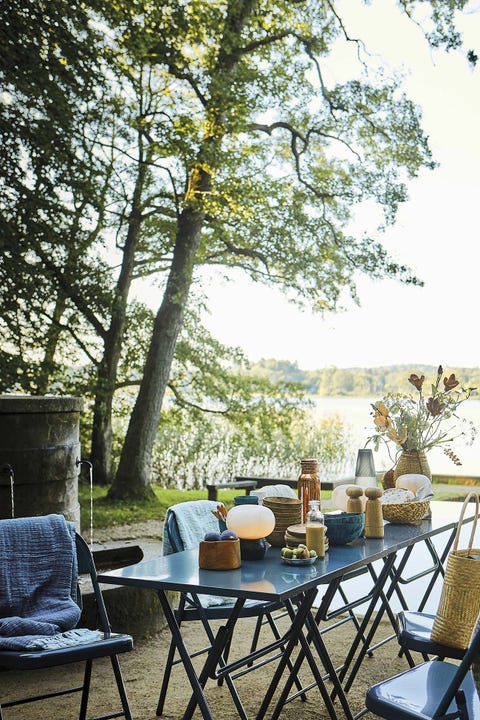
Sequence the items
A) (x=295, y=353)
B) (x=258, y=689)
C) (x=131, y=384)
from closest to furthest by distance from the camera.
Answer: (x=258, y=689) < (x=131, y=384) < (x=295, y=353)

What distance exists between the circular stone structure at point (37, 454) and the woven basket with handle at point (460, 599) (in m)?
2.98

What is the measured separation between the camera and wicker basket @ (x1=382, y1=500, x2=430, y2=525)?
11.9 feet

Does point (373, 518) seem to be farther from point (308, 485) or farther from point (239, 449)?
point (239, 449)

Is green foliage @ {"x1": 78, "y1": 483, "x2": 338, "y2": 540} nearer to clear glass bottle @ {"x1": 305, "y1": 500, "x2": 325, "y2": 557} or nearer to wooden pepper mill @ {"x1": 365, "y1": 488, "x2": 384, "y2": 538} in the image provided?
wooden pepper mill @ {"x1": 365, "y1": 488, "x2": 384, "y2": 538}

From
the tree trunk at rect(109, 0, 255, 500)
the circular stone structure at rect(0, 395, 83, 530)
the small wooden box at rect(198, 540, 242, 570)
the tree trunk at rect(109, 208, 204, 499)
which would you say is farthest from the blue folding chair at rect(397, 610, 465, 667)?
the tree trunk at rect(109, 208, 204, 499)

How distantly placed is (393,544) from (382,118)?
27.1 ft

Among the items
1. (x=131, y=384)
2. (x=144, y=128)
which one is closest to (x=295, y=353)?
(x=131, y=384)

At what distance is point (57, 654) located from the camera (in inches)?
101

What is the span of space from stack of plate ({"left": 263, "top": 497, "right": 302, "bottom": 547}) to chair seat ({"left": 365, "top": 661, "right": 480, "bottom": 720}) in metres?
0.73

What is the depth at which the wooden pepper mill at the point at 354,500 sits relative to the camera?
126 inches

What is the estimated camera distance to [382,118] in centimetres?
1031

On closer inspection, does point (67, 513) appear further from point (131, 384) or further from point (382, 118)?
point (382, 118)

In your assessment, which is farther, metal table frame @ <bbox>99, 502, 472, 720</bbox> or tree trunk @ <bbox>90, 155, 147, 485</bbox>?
tree trunk @ <bbox>90, 155, 147, 485</bbox>

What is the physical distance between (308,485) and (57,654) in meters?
1.13
